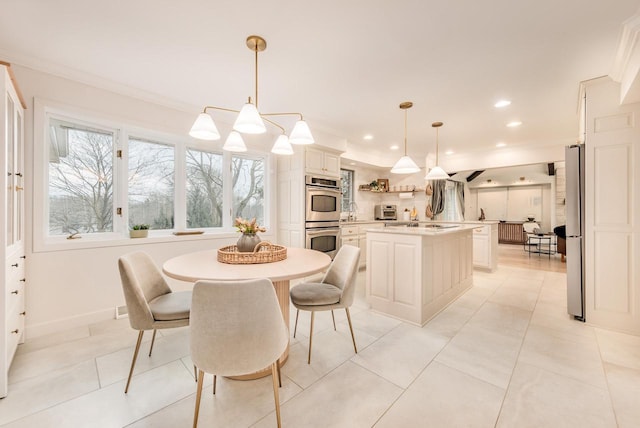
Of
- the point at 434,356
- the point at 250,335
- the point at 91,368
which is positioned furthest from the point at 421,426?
the point at 91,368

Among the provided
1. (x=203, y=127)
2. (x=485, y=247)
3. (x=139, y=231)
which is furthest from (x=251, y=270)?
(x=485, y=247)

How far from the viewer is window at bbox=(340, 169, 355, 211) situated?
574cm

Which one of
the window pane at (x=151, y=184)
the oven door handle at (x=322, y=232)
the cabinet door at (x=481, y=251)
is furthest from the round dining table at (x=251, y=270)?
the cabinet door at (x=481, y=251)

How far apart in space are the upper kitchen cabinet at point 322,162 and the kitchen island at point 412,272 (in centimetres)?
155

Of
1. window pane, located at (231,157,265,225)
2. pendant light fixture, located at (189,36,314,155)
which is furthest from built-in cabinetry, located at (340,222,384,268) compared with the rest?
pendant light fixture, located at (189,36,314,155)

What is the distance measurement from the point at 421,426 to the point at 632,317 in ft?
8.31

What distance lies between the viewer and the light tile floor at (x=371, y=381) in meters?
1.38

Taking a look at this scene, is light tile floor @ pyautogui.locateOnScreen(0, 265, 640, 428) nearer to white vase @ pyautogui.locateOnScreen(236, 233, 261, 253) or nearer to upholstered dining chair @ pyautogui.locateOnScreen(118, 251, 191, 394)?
upholstered dining chair @ pyautogui.locateOnScreen(118, 251, 191, 394)

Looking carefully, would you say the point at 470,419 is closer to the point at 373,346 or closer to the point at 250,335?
the point at 373,346

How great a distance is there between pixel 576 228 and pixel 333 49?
2942 mm

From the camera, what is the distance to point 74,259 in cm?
244

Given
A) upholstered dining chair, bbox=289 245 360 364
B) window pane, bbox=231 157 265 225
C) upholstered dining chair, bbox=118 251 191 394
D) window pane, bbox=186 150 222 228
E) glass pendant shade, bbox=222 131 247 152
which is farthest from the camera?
window pane, bbox=231 157 265 225

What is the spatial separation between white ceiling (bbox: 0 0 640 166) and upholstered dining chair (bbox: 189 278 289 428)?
173 cm

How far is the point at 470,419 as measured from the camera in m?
1.37
